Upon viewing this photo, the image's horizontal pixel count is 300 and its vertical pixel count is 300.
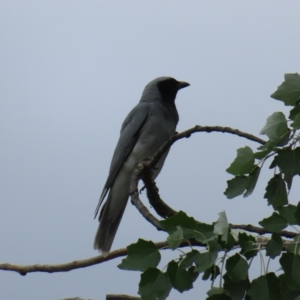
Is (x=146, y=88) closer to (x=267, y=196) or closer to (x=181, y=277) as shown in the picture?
(x=267, y=196)

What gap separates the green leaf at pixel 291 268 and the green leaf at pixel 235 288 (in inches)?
7.5

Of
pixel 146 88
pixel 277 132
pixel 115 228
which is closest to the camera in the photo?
pixel 277 132

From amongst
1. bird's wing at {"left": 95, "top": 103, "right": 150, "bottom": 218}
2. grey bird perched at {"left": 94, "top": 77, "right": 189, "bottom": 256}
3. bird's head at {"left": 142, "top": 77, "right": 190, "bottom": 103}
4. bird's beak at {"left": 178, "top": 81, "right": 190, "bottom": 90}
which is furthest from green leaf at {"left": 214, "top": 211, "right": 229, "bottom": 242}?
bird's beak at {"left": 178, "top": 81, "right": 190, "bottom": 90}

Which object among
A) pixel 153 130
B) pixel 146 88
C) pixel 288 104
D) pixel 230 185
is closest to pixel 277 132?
pixel 288 104

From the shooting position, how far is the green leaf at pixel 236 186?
7.79ft

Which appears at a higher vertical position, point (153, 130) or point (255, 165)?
point (153, 130)

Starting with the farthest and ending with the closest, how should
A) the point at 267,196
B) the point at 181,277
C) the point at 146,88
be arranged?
the point at 146,88, the point at 267,196, the point at 181,277

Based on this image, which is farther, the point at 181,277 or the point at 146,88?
the point at 146,88

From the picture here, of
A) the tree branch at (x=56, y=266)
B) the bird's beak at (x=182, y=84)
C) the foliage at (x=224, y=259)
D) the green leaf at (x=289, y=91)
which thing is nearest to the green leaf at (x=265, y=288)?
the foliage at (x=224, y=259)

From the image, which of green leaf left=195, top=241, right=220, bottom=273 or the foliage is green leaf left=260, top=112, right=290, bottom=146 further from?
green leaf left=195, top=241, right=220, bottom=273

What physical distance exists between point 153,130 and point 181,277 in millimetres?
4012

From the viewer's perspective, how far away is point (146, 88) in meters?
7.06

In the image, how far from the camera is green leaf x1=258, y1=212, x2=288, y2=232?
1994 mm

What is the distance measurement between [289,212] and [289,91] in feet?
1.80
